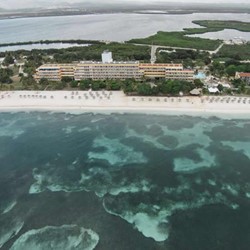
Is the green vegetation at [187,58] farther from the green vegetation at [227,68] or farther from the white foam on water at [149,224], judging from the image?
the white foam on water at [149,224]

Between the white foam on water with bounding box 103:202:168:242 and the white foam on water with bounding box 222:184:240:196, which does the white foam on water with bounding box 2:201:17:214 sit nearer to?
the white foam on water with bounding box 103:202:168:242

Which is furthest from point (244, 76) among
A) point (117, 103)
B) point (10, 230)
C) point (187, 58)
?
point (10, 230)

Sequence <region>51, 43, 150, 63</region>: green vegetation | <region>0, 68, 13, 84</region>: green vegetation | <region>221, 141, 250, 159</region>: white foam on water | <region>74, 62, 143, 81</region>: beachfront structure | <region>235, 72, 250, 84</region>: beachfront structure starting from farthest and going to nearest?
<region>51, 43, 150, 63</region>: green vegetation < <region>0, 68, 13, 84</region>: green vegetation < <region>74, 62, 143, 81</region>: beachfront structure < <region>235, 72, 250, 84</region>: beachfront structure < <region>221, 141, 250, 159</region>: white foam on water

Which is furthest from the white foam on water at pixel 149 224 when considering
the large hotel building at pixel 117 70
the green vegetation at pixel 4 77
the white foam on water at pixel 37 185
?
the green vegetation at pixel 4 77

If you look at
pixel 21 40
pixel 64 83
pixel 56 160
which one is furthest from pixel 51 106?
pixel 21 40

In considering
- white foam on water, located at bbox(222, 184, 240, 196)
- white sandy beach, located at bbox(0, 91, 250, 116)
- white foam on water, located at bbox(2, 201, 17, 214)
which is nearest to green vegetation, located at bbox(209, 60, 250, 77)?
white sandy beach, located at bbox(0, 91, 250, 116)
